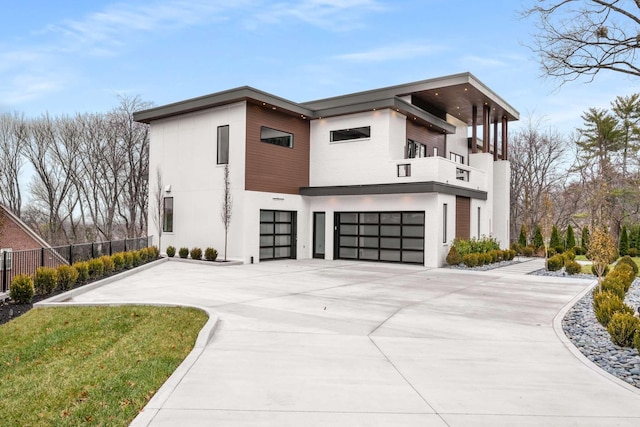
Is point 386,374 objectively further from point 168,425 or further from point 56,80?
point 56,80

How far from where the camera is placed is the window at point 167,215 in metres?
22.2

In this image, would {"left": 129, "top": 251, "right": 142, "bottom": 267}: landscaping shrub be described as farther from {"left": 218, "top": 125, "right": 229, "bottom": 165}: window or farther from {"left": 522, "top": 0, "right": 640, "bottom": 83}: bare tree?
{"left": 522, "top": 0, "right": 640, "bottom": 83}: bare tree

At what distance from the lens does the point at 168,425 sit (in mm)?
3924

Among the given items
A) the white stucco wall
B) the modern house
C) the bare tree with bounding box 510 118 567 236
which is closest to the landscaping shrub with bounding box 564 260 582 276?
the modern house

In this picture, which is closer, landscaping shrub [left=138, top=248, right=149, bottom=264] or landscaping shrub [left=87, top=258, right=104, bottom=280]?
landscaping shrub [left=87, top=258, right=104, bottom=280]

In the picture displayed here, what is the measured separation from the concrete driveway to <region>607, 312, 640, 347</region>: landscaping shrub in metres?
0.83

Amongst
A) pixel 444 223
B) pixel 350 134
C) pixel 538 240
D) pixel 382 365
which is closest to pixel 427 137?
pixel 350 134

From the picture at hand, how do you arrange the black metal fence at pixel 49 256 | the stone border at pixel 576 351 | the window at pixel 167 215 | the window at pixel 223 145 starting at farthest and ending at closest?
the window at pixel 167 215 → the window at pixel 223 145 → the black metal fence at pixel 49 256 → the stone border at pixel 576 351

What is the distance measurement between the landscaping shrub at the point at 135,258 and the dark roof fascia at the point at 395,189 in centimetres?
816

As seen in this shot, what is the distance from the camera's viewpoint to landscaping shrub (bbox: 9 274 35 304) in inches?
414

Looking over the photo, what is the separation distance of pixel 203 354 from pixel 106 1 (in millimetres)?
19796

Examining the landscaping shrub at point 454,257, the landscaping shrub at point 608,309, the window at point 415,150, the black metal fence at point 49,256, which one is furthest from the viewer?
the window at point 415,150

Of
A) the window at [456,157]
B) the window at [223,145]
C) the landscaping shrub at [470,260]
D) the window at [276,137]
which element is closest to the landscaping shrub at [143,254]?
the window at [223,145]

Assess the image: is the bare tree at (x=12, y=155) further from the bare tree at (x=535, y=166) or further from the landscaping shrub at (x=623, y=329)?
the bare tree at (x=535, y=166)
